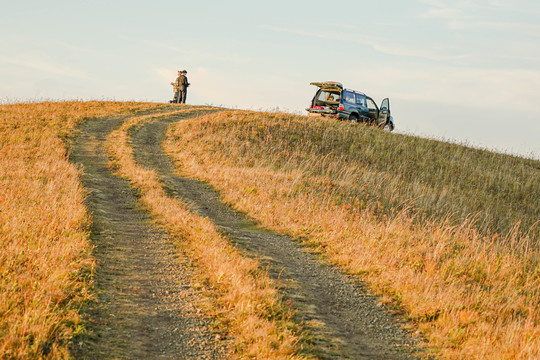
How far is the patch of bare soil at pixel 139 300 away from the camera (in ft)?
15.5

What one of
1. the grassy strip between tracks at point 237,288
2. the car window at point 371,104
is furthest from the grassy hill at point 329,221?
the car window at point 371,104

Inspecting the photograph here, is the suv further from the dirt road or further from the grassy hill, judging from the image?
the dirt road

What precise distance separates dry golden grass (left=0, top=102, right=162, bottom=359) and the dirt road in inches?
11.7

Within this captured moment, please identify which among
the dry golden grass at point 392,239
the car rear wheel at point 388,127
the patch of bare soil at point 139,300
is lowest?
the patch of bare soil at point 139,300

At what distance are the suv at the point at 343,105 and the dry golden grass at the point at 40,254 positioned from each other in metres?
13.7

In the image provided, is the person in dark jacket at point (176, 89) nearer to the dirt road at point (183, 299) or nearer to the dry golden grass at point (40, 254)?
the dry golden grass at point (40, 254)

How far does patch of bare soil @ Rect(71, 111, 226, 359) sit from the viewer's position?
472 cm

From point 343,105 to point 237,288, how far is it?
1972 cm

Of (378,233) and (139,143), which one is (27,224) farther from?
(139,143)

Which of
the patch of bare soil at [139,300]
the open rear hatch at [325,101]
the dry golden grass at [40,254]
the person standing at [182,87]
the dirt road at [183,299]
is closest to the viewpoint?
the dry golden grass at [40,254]

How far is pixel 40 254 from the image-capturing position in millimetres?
6559

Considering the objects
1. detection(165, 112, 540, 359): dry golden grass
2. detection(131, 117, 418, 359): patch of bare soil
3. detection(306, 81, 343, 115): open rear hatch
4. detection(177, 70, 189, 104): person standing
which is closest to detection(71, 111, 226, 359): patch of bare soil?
detection(131, 117, 418, 359): patch of bare soil

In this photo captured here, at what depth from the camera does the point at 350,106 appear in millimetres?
24703

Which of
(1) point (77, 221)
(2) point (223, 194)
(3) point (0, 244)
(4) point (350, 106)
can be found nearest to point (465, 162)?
(4) point (350, 106)
